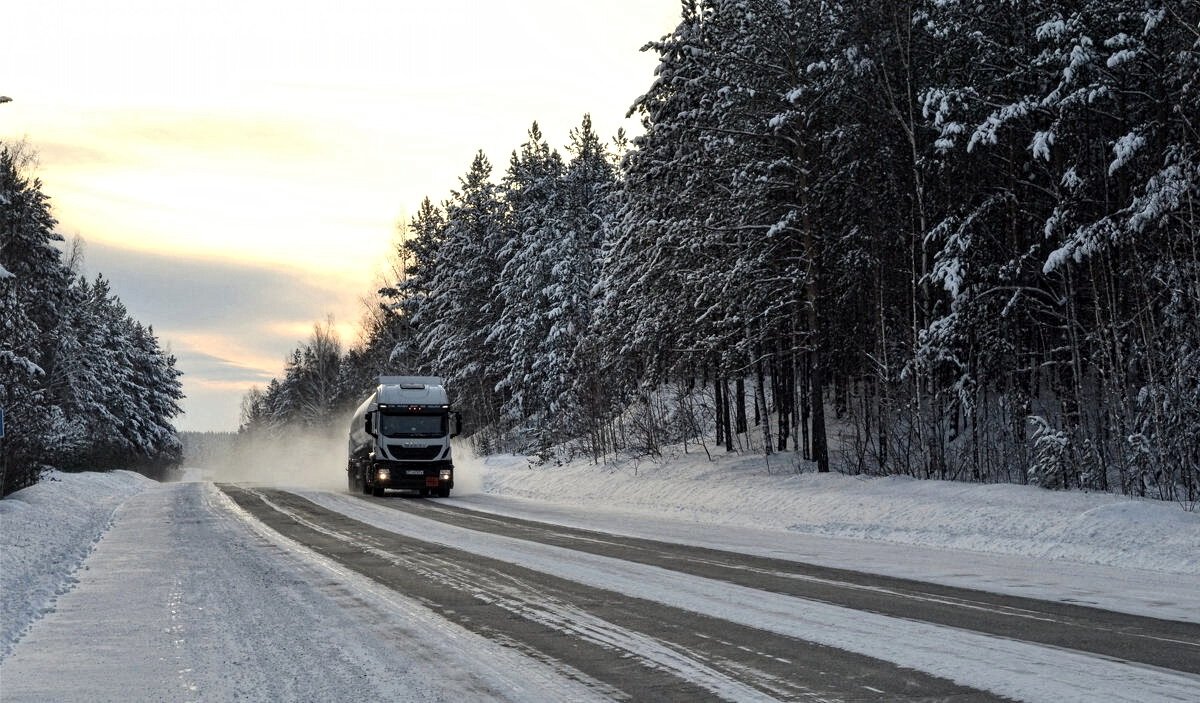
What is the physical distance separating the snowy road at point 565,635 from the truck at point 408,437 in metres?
15.7

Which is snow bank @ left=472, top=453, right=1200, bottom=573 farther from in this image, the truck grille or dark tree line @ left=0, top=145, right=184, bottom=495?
dark tree line @ left=0, top=145, right=184, bottom=495

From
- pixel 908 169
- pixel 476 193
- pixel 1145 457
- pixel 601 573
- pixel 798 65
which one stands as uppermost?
pixel 476 193

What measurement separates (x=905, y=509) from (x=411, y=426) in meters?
16.9

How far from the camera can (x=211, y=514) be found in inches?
885

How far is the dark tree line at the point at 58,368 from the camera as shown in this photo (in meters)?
30.7

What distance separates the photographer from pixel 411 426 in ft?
98.9

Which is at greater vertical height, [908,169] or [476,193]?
[476,193]

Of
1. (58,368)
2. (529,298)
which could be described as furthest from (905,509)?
(58,368)

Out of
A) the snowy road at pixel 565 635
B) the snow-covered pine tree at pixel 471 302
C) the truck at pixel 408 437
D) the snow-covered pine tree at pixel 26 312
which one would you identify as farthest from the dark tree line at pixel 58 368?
the snow-covered pine tree at pixel 471 302

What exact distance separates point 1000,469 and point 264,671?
60.8 feet

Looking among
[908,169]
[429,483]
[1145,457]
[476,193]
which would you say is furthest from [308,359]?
[1145,457]

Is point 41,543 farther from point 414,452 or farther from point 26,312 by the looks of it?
point 26,312

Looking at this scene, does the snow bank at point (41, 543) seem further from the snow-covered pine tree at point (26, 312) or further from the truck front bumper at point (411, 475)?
the truck front bumper at point (411, 475)

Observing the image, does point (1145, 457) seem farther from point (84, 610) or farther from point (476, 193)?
point (476, 193)
